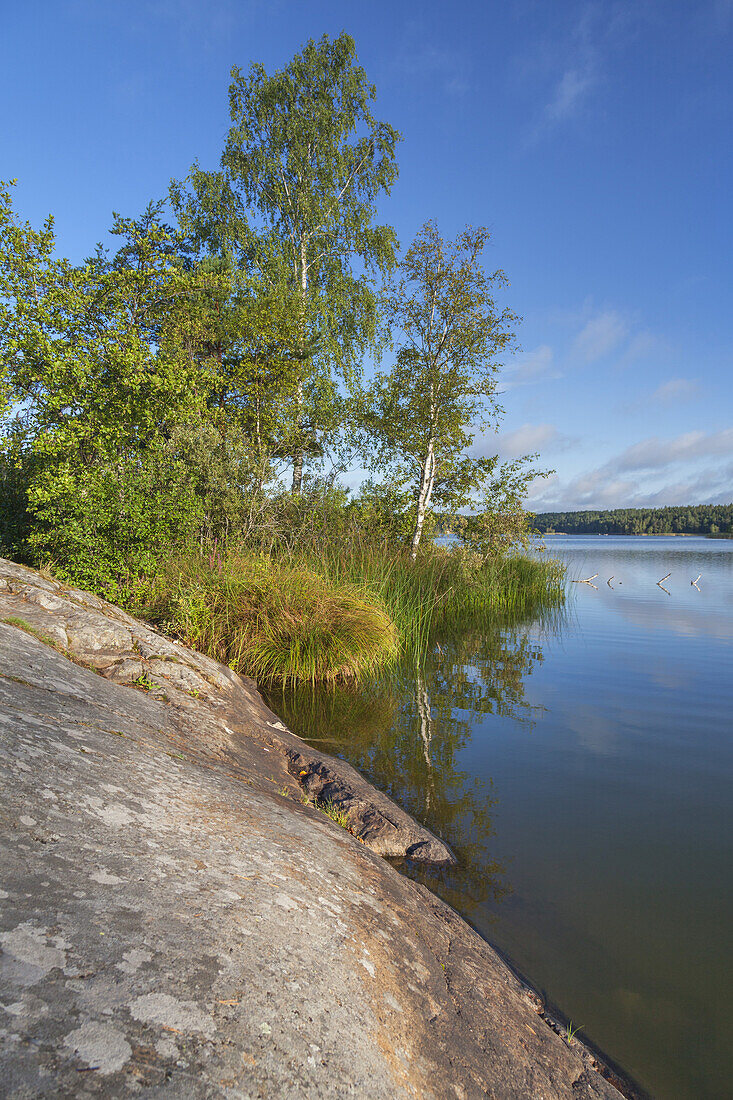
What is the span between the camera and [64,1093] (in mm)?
793

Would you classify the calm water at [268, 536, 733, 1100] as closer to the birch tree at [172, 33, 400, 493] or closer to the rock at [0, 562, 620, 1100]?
the rock at [0, 562, 620, 1100]

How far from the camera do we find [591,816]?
3947mm

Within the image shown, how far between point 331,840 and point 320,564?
7170 millimetres

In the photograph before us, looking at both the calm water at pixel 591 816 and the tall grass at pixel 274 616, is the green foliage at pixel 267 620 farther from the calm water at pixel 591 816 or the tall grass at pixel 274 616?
the calm water at pixel 591 816

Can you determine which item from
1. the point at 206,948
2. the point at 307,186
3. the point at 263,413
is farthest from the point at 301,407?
the point at 206,948

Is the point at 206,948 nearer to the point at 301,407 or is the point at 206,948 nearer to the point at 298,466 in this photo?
the point at 301,407

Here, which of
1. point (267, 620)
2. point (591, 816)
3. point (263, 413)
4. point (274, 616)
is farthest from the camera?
point (263, 413)

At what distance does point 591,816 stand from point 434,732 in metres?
1.89

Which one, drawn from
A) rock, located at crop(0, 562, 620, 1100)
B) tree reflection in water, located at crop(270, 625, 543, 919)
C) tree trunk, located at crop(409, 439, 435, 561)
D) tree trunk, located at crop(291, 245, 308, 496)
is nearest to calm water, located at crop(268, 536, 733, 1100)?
tree reflection in water, located at crop(270, 625, 543, 919)

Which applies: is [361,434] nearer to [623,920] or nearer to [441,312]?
[441,312]

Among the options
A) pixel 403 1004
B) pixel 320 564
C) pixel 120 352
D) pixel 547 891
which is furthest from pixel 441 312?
pixel 403 1004

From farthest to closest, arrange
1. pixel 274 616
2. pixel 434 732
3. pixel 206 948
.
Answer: pixel 274 616 → pixel 434 732 → pixel 206 948

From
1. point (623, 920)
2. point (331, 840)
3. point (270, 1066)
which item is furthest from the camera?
point (623, 920)

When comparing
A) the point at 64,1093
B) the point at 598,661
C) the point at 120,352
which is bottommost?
the point at 598,661
